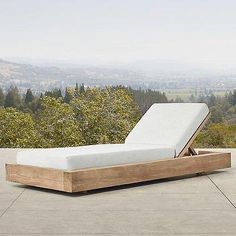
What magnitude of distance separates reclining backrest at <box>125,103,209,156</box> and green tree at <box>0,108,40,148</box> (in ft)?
37.5

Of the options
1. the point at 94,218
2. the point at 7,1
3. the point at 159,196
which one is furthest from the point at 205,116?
the point at 7,1

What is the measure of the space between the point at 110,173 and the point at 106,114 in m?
11.6

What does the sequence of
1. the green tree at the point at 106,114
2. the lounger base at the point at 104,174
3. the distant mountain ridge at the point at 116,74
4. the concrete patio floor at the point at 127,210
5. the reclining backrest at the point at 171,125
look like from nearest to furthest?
the concrete patio floor at the point at 127,210, the lounger base at the point at 104,174, the reclining backrest at the point at 171,125, the green tree at the point at 106,114, the distant mountain ridge at the point at 116,74

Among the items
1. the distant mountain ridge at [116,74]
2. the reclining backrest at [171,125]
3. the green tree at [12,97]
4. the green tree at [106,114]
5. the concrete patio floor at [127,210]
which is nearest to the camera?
the concrete patio floor at [127,210]

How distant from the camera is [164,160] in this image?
5477mm

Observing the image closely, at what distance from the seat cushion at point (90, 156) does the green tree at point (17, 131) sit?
12.2m

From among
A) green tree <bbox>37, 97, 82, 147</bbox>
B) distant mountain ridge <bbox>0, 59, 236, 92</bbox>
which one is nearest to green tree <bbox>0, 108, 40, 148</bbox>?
green tree <bbox>37, 97, 82, 147</bbox>

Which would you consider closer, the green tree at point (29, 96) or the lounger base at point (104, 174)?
the lounger base at point (104, 174)

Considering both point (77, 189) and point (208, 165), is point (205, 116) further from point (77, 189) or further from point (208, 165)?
point (77, 189)

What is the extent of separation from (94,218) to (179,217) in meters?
0.56

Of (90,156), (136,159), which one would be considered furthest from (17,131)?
(90,156)

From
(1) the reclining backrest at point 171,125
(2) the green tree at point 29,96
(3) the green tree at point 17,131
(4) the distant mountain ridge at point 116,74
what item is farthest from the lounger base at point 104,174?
(4) the distant mountain ridge at point 116,74

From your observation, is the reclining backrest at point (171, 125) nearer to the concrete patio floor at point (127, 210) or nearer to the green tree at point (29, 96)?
the concrete patio floor at point (127, 210)

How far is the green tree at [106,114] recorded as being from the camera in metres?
16.0
